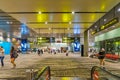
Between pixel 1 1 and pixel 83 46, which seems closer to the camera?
pixel 1 1

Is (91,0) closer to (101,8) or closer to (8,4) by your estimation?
(101,8)

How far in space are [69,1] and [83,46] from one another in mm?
27423

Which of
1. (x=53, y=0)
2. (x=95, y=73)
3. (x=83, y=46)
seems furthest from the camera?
(x=83, y=46)

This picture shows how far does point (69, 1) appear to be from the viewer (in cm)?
1571

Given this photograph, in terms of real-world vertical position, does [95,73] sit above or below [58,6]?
below

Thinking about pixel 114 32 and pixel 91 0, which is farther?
pixel 114 32

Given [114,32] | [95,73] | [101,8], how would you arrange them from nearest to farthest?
[95,73] < [101,8] < [114,32]

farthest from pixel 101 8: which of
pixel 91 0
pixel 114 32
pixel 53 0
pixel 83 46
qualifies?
pixel 83 46

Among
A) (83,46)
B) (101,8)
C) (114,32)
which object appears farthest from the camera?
(83,46)

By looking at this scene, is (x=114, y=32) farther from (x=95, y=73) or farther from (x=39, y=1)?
(x=95, y=73)

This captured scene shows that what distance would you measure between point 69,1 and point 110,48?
67.5 feet

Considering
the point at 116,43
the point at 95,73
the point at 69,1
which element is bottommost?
the point at 95,73

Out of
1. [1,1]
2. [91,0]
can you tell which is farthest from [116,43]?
[1,1]

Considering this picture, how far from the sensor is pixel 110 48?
3509 cm
